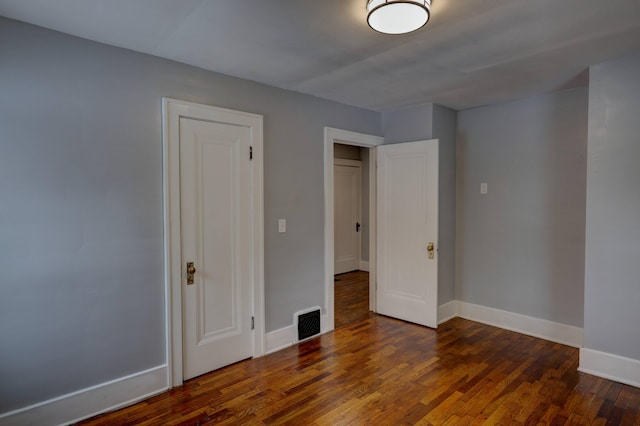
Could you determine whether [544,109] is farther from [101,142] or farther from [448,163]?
[101,142]

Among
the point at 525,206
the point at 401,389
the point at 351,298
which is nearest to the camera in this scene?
the point at 401,389

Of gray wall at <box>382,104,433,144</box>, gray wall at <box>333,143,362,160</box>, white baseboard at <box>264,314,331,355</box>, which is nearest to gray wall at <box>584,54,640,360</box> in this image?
gray wall at <box>382,104,433,144</box>

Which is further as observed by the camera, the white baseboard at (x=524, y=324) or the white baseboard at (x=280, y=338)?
the white baseboard at (x=524, y=324)

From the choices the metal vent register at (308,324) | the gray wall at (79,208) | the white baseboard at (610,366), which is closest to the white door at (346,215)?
the metal vent register at (308,324)

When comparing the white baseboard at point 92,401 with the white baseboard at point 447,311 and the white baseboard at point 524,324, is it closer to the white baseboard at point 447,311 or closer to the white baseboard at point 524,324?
the white baseboard at point 447,311

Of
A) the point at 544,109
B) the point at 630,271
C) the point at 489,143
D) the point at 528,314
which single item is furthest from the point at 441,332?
the point at 544,109

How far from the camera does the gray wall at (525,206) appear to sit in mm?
3486

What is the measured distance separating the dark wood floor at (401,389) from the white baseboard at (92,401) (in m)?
0.08

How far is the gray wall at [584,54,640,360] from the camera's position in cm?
267

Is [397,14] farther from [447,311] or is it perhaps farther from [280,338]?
[447,311]

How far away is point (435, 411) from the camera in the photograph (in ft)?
7.93

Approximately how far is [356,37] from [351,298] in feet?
12.2

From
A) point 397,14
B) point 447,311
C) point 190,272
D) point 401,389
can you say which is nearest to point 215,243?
point 190,272

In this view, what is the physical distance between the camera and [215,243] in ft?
9.86
